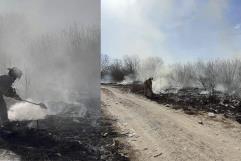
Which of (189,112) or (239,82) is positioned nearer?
(189,112)

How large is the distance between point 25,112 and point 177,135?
14.2 feet

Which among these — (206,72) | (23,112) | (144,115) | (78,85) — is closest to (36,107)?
(23,112)

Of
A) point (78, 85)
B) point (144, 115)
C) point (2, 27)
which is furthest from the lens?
point (78, 85)

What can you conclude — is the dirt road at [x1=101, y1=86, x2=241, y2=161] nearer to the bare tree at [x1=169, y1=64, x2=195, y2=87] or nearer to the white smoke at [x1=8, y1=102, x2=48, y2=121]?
the white smoke at [x1=8, y1=102, x2=48, y2=121]

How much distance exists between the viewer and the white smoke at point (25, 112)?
11477 millimetres

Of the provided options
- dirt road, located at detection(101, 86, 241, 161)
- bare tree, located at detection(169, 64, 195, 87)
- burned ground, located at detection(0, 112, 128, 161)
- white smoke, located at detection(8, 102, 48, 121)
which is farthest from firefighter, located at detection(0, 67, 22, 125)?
bare tree, located at detection(169, 64, 195, 87)

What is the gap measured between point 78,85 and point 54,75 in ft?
9.39

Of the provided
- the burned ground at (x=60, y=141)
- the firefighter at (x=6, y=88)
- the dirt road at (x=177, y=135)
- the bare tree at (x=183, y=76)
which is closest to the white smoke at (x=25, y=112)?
the burned ground at (x=60, y=141)

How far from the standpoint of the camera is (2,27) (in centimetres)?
1633

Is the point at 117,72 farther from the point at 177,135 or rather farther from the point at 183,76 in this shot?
the point at 177,135

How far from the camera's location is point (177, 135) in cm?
1080

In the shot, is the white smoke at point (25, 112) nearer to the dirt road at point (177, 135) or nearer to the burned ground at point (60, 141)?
the burned ground at point (60, 141)

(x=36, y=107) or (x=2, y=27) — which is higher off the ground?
(x=2, y=27)

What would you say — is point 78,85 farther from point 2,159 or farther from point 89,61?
point 2,159
